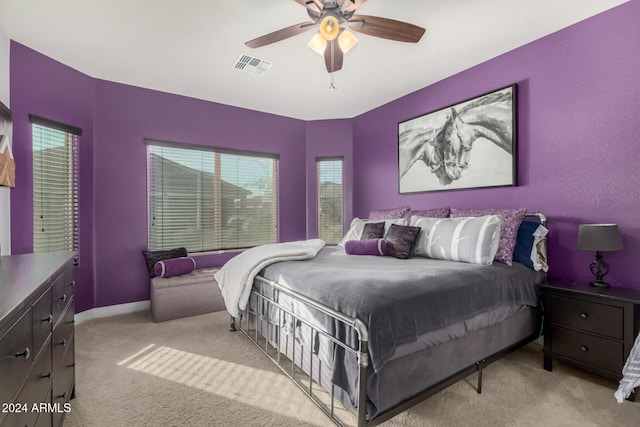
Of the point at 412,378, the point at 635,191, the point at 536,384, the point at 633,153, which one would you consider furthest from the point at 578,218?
the point at 412,378

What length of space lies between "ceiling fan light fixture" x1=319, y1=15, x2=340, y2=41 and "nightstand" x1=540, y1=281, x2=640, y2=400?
7.87 ft

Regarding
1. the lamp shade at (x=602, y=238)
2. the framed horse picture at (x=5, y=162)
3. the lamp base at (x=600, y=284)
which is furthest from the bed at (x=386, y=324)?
the framed horse picture at (x=5, y=162)

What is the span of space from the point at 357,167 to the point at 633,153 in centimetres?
306

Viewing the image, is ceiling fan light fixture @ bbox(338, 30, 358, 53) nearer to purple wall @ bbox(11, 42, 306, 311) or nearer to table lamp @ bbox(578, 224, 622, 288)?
table lamp @ bbox(578, 224, 622, 288)

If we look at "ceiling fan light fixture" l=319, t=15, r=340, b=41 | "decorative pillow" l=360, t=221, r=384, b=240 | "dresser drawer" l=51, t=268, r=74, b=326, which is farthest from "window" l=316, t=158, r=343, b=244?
"dresser drawer" l=51, t=268, r=74, b=326

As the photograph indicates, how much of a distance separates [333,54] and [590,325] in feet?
8.70

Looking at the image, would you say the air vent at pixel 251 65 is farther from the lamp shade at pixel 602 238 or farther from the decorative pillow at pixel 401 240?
the lamp shade at pixel 602 238

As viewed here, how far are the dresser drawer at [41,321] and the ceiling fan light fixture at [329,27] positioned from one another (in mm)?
2071

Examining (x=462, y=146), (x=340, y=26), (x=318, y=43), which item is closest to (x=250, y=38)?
(x=318, y=43)

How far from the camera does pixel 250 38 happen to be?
2625mm

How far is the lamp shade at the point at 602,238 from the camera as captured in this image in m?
2.06

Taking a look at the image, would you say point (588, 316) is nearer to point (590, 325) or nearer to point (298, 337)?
point (590, 325)

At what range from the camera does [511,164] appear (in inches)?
112

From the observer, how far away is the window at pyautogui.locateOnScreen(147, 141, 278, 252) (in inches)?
150
